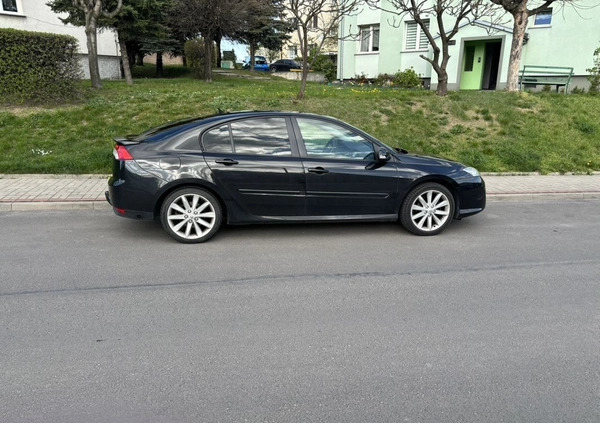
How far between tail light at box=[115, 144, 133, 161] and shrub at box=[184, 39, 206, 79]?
2058 centimetres

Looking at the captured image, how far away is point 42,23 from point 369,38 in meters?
16.9

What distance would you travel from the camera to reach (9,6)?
68.2 ft

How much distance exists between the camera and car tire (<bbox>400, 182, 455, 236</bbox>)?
5699 millimetres

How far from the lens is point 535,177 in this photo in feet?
31.3

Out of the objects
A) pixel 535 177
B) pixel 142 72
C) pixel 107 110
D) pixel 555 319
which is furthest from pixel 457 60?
pixel 555 319

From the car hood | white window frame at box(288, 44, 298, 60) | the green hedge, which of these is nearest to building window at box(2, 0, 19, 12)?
the green hedge

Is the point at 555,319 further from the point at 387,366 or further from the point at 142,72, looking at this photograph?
the point at 142,72

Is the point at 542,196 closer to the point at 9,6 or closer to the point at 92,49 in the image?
the point at 92,49

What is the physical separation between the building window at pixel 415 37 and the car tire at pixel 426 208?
19.5m

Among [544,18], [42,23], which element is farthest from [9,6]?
[544,18]

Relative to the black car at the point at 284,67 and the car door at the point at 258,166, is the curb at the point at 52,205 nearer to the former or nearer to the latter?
the car door at the point at 258,166

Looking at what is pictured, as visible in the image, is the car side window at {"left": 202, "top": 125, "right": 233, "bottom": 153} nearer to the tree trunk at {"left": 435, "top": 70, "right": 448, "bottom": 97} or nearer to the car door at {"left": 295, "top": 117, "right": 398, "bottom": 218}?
the car door at {"left": 295, "top": 117, "right": 398, "bottom": 218}

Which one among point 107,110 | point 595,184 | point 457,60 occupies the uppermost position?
point 457,60

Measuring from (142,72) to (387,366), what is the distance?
29.7 meters
